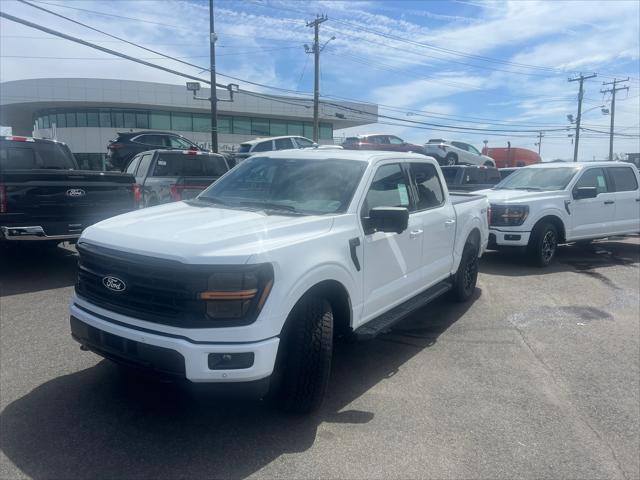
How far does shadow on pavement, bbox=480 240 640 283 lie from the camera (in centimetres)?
885

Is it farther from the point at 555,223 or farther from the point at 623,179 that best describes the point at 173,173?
the point at 623,179

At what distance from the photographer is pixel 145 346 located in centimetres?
303

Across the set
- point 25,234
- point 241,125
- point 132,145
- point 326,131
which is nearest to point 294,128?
point 326,131

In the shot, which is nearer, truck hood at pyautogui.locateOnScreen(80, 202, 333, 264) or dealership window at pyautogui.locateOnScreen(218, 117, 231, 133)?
truck hood at pyautogui.locateOnScreen(80, 202, 333, 264)

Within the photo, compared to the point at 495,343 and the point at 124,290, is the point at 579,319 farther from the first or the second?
the point at 124,290

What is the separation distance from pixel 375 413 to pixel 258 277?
1.48 m

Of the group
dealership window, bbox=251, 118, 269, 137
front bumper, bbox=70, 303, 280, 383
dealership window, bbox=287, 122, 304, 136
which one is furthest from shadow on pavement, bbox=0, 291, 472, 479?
dealership window, bbox=287, 122, 304, 136

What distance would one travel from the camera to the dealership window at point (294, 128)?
50.3 metres

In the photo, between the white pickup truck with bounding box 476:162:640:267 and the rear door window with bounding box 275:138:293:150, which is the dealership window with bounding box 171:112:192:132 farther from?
the white pickup truck with bounding box 476:162:640:267

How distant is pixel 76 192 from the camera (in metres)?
6.93

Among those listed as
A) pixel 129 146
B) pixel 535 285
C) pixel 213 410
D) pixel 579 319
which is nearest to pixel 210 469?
pixel 213 410

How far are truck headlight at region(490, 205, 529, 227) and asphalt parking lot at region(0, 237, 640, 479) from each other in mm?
3205

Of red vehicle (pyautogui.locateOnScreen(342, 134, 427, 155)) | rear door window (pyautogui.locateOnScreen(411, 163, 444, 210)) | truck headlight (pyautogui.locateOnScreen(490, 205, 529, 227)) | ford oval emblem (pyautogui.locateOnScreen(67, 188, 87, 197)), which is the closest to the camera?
rear door window (pyautogui.locateOnScreen(411, 163, 444, 210))

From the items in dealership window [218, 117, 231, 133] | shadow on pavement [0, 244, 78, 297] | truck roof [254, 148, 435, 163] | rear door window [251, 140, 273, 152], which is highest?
dealership window [218, 117, 231, 133]
